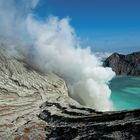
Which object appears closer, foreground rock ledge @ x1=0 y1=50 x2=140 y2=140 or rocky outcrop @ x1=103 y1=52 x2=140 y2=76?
foreground rock ledge @ x1=0 y1=50 x2=140 y2=140

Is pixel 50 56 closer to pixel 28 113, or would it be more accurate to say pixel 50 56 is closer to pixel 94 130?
pixel 28 113

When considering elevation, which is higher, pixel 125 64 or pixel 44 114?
pixel 125 64

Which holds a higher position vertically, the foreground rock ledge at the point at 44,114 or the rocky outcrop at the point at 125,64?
the rocky outcrop at the point at 125,64

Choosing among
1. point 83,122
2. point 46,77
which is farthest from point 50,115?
point 46,77

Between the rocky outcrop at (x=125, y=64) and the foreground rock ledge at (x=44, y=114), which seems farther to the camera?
the rocky outcrop at (x=125, y=64)

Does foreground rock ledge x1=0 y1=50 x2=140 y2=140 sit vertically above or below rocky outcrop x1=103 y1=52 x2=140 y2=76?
below
